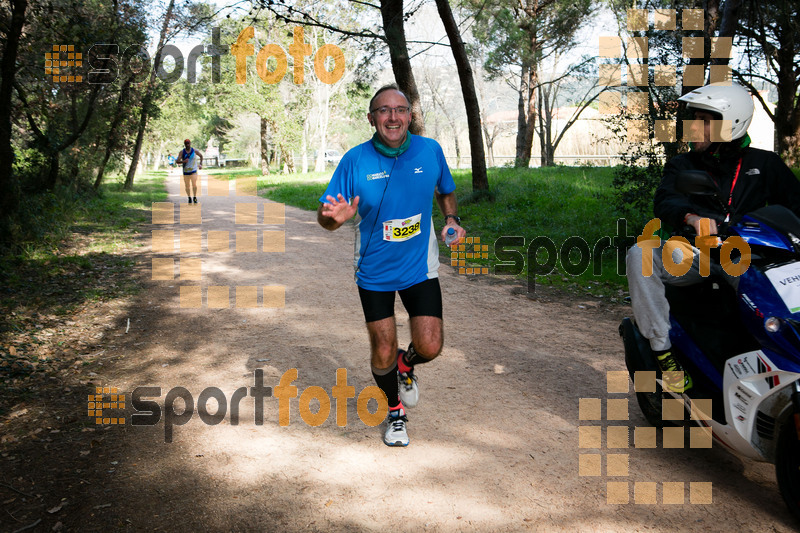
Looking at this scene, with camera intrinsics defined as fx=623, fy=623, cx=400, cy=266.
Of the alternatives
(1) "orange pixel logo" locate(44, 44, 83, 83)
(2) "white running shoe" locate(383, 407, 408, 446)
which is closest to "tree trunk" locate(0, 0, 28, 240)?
(1) "orange pixel logo" locate(44, 44, 83, 83)

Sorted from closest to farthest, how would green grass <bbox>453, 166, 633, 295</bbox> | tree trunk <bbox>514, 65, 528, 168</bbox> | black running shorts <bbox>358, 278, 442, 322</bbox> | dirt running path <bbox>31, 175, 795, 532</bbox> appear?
dirt running path <bbox>31, 175, 795, 532</bbox> < black running shorts <bbox>358, 278, 442, 322</bbox> < green grass <bbox>453, 166, 633, 295</bbox> < tree trunk <bbox>514, 65, 528, 168</bbox>

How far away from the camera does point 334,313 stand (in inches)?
302

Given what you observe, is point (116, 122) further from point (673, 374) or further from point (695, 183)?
point (695, 183)

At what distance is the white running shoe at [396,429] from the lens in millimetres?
4156

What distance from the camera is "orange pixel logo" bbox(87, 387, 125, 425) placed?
4.70 m

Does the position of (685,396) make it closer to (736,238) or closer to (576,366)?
(736,238)

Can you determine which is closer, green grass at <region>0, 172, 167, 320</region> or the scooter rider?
the scooter rider

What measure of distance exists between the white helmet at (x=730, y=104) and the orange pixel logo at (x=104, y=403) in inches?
178

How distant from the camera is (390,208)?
4.13 metres

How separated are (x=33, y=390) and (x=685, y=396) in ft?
16.6

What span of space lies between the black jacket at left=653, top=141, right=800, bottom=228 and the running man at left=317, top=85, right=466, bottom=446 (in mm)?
1414

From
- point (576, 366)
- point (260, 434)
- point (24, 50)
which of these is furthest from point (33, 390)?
point (24, 50)

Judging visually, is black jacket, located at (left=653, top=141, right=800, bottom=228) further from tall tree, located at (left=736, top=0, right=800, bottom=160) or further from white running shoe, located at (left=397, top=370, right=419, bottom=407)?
tall tree, located at (left=736, top=0, right=800, bottom=160)

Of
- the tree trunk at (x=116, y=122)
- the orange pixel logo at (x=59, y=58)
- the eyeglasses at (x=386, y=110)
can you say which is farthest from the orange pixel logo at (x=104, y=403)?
the tree trunk at (x=116, y=122)
